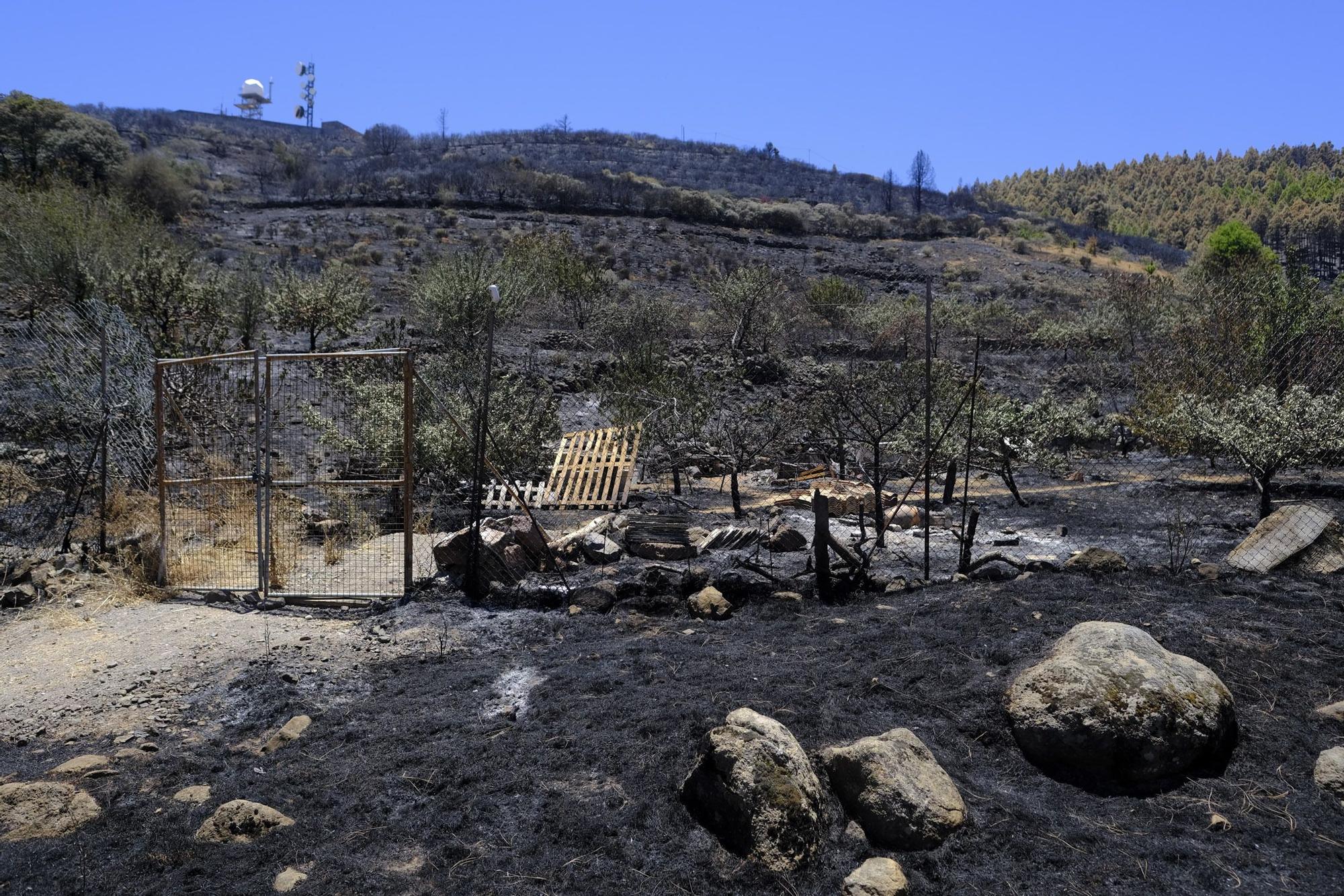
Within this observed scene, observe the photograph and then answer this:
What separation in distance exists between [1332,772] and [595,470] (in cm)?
1011

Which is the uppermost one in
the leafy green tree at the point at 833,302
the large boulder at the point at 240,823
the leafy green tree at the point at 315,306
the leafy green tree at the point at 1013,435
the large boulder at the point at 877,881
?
the leafy green tree at the point at 833,302

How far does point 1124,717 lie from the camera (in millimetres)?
4262

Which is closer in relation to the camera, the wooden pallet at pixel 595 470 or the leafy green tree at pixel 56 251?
the wooden pallet at pixel 595 470

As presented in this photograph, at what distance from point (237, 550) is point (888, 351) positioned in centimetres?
2384

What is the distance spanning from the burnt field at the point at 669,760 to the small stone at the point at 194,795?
0.05 meters

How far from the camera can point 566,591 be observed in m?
7.23

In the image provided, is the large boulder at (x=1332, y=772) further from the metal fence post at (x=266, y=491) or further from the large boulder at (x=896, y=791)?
the metal fence post at (x=266, y=491)

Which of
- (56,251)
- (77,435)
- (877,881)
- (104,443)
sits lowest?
(877,881)

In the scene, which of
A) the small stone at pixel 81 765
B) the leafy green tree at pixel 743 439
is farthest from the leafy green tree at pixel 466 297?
the small stone at pixel 81 765

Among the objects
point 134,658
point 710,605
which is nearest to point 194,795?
point 134,658

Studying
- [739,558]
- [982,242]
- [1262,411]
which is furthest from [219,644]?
[982,242]

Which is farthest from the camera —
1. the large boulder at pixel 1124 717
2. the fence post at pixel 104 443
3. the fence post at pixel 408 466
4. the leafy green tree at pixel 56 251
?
the leafy green tree at pixel 56 251

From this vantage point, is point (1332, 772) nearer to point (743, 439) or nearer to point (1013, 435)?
point (1013, 435)

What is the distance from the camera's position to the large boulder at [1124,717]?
4.24 metres
